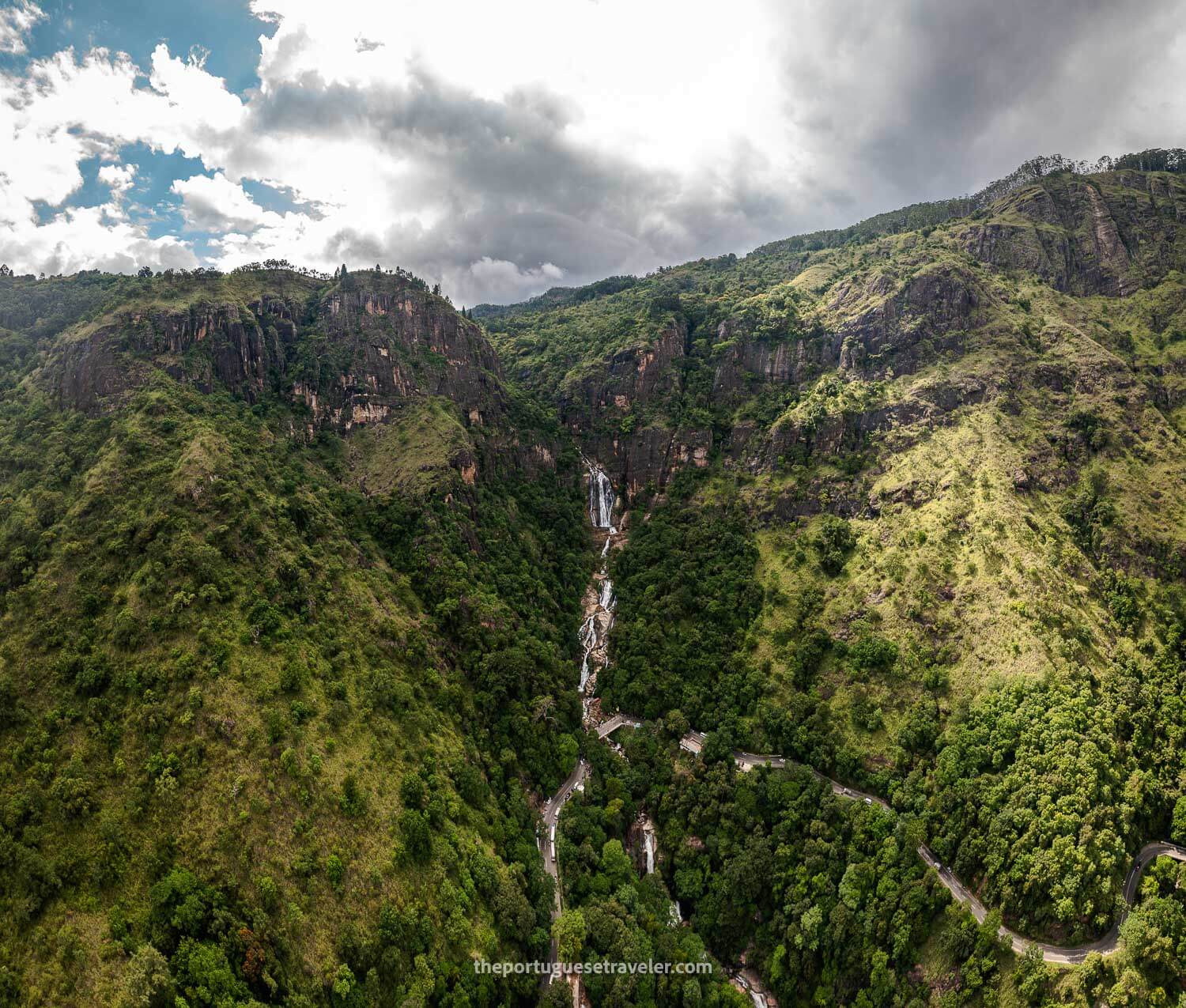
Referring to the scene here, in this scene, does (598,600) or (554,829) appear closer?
(554,829)

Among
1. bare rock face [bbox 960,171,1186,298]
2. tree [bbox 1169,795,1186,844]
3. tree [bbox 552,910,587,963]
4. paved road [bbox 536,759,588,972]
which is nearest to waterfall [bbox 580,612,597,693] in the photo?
paved road [bbox 536,759,588,972]

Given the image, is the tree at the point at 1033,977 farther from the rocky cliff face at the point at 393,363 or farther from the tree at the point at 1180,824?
the rocky cliff face at the point at 393,363

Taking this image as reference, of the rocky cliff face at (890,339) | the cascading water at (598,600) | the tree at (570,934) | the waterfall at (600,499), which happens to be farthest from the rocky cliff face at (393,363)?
the tree at (570,934)

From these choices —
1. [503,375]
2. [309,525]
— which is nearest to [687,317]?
[503,375]

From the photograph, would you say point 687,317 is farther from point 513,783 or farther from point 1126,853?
point 1126,853

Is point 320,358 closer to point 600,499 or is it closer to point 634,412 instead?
point 600,499

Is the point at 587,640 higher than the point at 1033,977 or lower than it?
higher

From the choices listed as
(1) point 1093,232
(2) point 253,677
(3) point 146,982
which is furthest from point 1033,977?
(1) point 1093,232

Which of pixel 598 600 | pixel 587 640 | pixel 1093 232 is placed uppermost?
pixel 1093 232
